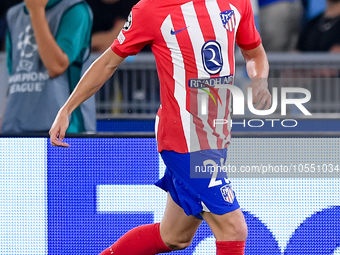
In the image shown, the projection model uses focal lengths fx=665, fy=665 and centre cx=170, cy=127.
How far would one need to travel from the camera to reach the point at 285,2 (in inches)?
270

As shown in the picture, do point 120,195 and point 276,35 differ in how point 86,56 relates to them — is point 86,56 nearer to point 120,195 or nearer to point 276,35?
point 120,195

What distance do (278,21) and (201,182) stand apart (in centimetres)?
462

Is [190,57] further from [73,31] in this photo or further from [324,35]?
[324,35]

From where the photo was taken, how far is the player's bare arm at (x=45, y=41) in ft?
11.9

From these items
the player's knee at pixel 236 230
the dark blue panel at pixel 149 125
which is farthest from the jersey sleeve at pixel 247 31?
the dark blue panel at pixel 149 125

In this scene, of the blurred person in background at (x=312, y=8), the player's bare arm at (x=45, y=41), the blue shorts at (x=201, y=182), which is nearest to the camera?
the blue shorts at (x=201, y=182)

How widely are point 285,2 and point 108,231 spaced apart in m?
4.33

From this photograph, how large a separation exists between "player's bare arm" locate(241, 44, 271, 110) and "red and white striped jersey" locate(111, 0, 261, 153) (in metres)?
0.18

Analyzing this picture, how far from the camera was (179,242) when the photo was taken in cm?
280

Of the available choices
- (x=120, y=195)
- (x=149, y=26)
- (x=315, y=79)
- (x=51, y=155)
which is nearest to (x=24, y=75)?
(x=51, y=155)

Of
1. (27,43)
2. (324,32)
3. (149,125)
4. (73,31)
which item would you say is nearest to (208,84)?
(73,31)

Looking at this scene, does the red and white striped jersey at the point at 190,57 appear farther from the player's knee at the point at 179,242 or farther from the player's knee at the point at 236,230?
the player's knee at the point at 179,242

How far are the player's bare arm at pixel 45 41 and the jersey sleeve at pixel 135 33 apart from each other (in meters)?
1.06

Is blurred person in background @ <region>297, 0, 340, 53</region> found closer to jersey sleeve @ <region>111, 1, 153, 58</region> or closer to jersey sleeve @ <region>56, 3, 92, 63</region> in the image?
jersey sleeve @ <region>56, 3, 92, 63</region>
